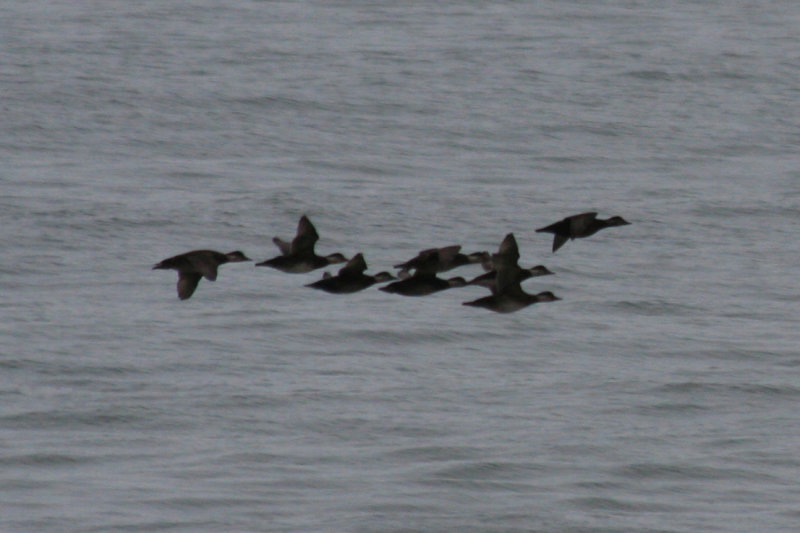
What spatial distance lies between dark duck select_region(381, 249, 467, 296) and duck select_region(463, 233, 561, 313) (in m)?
0.37

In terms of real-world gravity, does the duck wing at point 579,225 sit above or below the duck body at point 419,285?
above

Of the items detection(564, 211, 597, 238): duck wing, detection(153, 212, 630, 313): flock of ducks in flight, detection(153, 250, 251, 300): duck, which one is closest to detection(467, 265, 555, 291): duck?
detection(153, 212, 630, 313): flock of ducks in flight

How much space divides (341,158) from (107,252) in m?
18.4

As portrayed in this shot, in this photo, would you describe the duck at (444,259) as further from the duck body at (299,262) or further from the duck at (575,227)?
the duck at (575,227)

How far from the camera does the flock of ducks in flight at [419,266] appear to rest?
1792 cm

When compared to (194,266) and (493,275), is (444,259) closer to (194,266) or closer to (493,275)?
(493,275)

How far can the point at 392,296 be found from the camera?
61.6 m

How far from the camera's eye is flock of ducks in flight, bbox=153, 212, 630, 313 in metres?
17.9

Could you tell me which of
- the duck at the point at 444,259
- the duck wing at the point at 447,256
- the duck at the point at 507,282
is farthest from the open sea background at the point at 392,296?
the duck at the point at 507,282

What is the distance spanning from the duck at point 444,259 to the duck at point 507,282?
408 millimetres

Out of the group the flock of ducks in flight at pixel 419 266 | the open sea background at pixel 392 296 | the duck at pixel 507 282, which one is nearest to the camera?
the duck at pixel 507 282

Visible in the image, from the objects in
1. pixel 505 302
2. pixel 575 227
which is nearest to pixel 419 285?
pixel 505 302

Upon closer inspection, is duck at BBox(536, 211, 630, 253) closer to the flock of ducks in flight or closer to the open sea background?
the flock of ducks in flight

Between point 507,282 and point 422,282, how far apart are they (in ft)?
3.69
